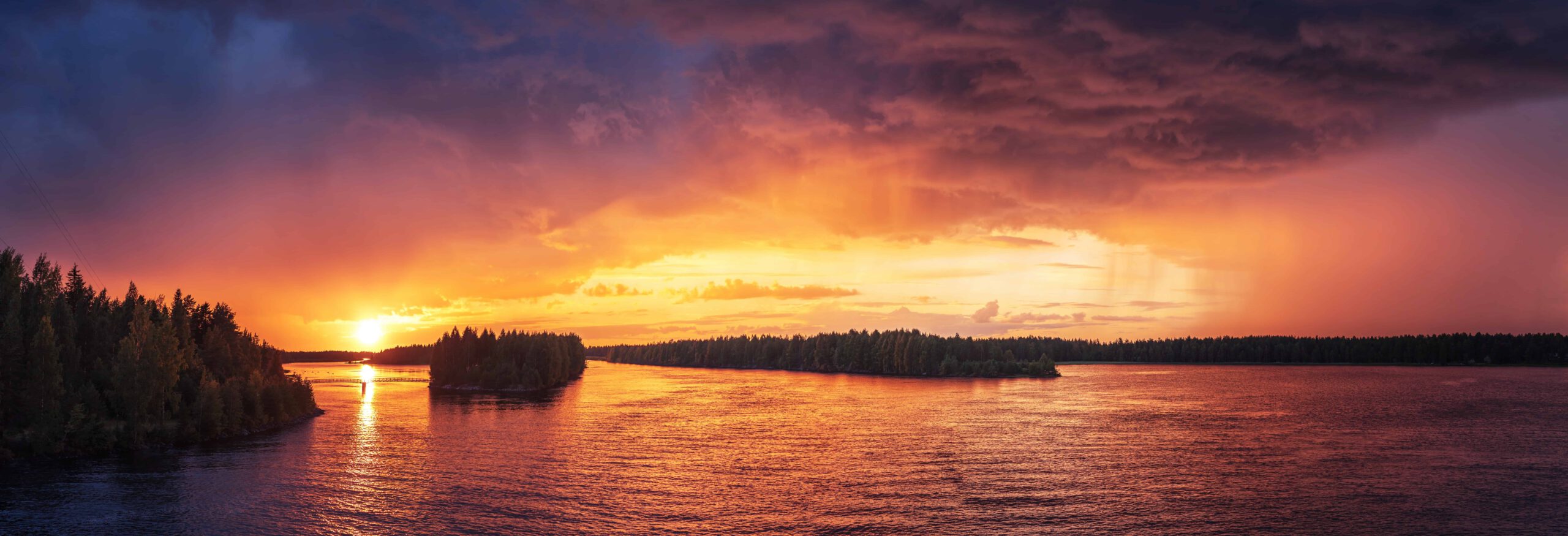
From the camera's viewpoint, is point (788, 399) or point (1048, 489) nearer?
point (1048, 489)

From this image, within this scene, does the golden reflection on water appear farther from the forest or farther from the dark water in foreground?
the forest

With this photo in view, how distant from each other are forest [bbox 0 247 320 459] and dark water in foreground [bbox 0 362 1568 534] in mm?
6100

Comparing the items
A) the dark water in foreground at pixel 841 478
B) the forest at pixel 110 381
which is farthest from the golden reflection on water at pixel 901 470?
the forest at pixel 110 381

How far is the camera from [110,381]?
3991 inches

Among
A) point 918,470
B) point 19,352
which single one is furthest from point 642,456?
point 19,352

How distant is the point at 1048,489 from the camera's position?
6969cm

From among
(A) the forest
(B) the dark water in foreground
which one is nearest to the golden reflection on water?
(B) the dark water in foreground

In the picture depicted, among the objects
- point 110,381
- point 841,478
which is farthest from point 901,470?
point 110,381

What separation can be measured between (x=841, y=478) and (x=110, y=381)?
301 ft

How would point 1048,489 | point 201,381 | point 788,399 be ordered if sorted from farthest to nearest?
point 788,399
point 201,381
point 1048,489

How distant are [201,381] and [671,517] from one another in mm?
80007

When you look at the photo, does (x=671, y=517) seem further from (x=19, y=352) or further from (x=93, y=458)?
(x=19, y=352)

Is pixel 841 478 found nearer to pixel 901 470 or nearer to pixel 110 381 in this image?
pixel 901 470

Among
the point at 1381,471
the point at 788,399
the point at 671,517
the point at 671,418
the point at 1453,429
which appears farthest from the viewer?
the point at 788,399
